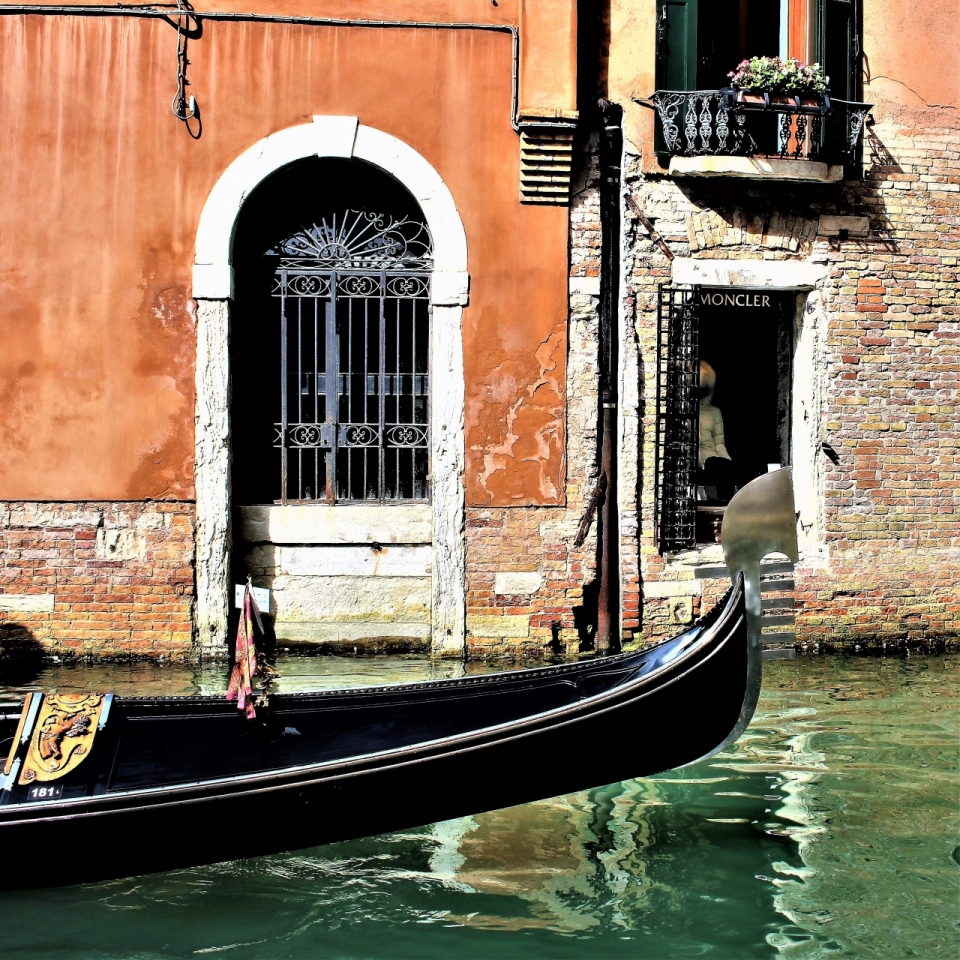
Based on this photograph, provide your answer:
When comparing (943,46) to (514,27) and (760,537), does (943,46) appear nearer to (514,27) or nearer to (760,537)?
(514,27)

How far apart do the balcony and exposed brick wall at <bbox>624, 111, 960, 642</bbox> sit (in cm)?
21

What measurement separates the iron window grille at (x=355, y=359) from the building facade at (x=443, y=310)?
0.06 ft

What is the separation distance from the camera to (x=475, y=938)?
3.63 meters

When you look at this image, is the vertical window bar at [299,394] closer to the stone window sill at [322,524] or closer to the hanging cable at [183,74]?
the stone window sill at [322,524]

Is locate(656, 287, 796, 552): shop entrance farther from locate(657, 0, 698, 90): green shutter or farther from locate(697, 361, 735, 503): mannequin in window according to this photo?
locate(657, 0, 698, 90): green shutter

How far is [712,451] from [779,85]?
2.31 meters

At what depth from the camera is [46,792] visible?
373 centimetres

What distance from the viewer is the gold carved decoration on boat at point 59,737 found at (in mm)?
3762

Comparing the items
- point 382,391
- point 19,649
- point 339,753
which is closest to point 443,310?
point 382,391

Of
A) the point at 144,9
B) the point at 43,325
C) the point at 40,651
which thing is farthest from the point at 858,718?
the point at 144,9

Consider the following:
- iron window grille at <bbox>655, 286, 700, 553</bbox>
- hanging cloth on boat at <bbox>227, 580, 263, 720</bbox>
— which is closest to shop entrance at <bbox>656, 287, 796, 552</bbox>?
iron window grille at <bbox>655, 286, 700, 553</bbox>

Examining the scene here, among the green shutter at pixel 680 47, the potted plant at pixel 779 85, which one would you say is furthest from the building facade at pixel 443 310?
the potted plant at pixel 779 85

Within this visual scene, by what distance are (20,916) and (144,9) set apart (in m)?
4.76

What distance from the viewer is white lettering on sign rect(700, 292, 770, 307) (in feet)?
23.1
